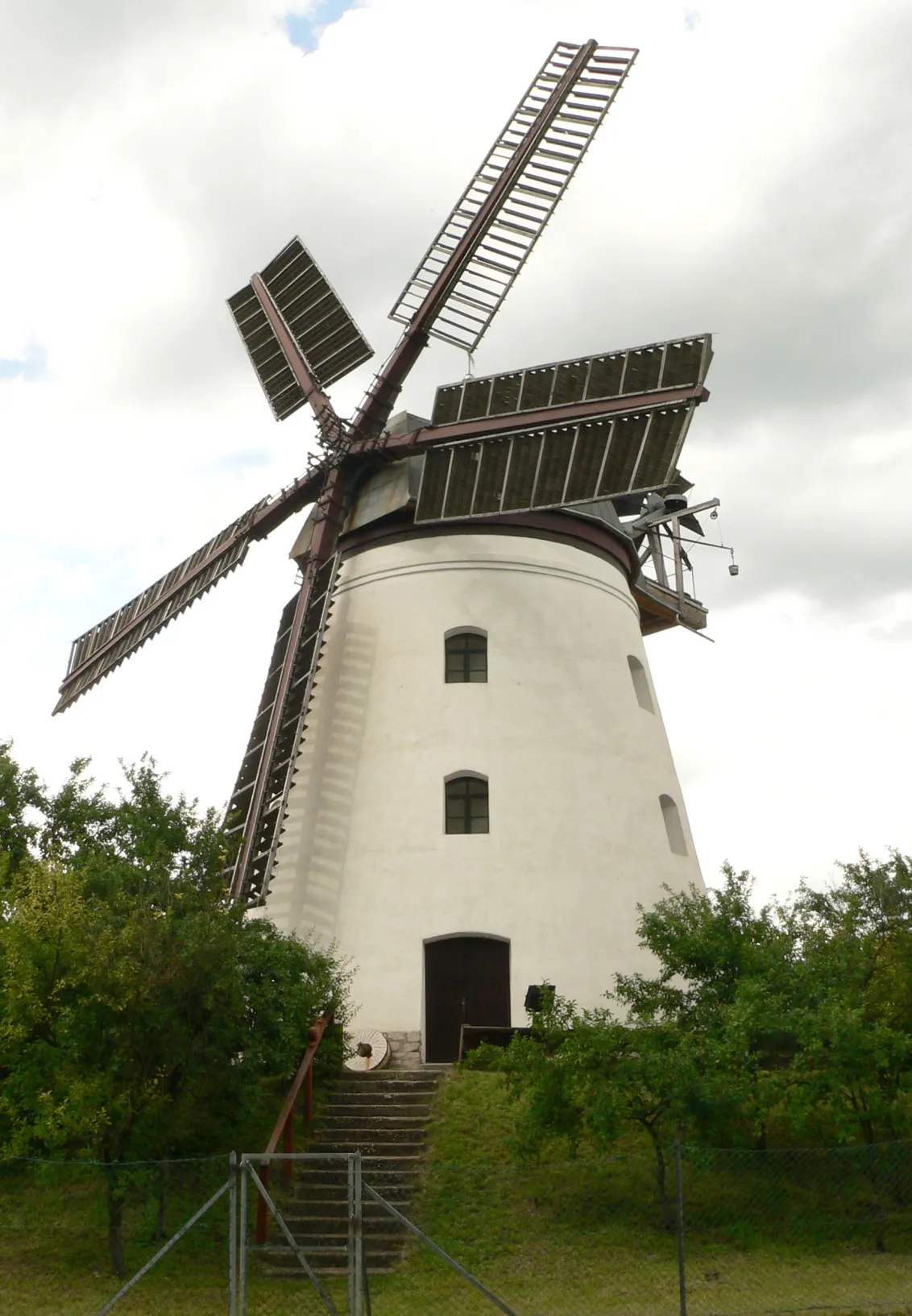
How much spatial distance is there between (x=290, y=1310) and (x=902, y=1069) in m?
6.22

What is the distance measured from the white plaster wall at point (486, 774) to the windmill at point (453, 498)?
2.8 inches

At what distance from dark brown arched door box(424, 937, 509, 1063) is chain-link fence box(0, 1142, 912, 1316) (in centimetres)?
423

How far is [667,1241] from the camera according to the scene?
13164 mm

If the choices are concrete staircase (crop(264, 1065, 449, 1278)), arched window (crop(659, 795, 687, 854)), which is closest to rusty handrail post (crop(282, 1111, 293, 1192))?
concrete staircase (crop(264, 1065, 449, 1278))

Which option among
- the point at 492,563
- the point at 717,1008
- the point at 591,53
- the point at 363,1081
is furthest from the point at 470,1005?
the point at 591,53

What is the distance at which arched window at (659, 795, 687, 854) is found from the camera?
21.5 m

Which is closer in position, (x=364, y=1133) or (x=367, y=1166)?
(x=367, y=1166)

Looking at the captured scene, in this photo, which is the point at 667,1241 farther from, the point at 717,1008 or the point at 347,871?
the point at 347,871

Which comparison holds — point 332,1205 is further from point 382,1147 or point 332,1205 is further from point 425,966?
point 425,966

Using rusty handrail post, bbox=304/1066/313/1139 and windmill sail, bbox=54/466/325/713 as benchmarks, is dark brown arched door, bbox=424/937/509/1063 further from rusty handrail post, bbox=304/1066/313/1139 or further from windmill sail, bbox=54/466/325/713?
windmill sail, bbox=54/466/325/713

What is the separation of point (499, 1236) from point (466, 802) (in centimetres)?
763

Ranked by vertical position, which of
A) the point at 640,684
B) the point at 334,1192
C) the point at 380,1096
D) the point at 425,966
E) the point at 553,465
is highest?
the point at 553,465

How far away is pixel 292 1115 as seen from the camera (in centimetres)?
1498

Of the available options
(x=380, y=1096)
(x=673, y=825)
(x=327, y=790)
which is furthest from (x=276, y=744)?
(x=673, y=825)
